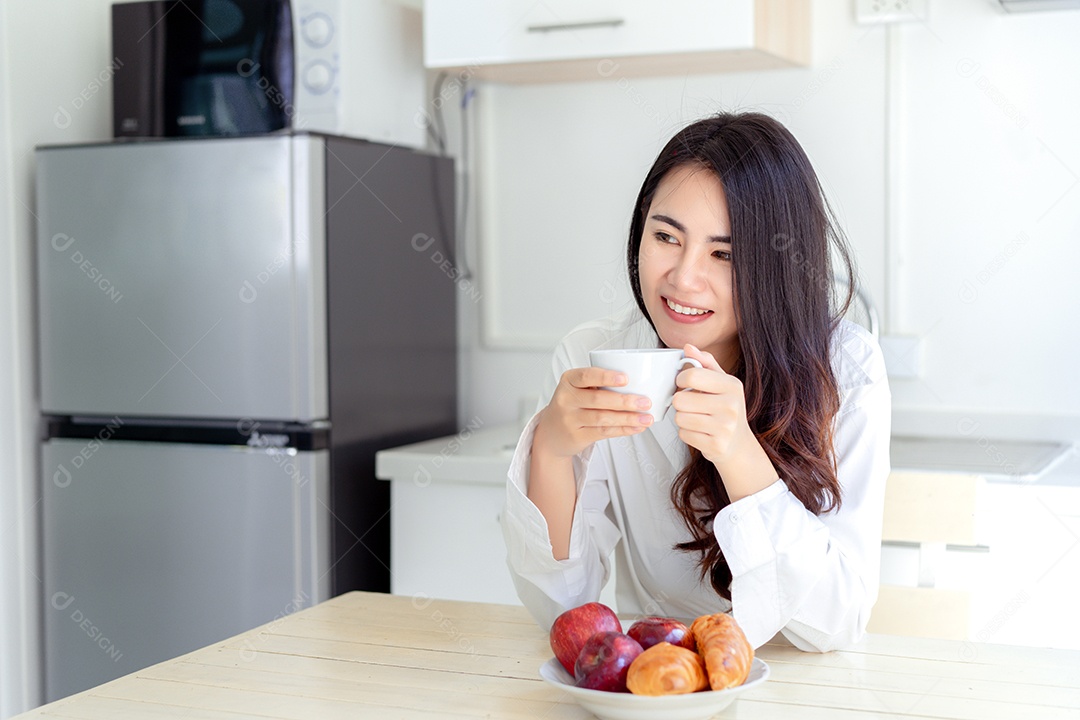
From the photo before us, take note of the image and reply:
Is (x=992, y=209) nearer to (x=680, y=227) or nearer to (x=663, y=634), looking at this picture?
(x=680, y=227)

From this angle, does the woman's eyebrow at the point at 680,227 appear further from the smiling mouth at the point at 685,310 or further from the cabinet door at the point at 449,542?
the cabinet door at the point at 449,542

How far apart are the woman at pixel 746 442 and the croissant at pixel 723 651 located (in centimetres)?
17

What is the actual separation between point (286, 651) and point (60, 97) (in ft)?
5.15

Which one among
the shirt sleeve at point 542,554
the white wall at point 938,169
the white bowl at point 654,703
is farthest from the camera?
the white wall at point 938,169

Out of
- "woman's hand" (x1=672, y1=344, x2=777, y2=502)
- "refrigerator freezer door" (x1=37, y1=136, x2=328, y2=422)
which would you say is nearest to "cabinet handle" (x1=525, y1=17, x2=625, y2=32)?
"refrigerator freezer door" (x1=37, y1=136, x2=328, y2=422)

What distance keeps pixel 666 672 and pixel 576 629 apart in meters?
0.11

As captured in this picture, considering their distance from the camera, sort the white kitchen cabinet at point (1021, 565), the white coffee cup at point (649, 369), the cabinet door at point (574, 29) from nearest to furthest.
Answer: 1. the white coffee cup at point (649, 369)
2. the white kitchen cabinet at point (1021, 565)
3. the cabinet door at point (574, 29)

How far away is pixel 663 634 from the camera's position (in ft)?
3.00

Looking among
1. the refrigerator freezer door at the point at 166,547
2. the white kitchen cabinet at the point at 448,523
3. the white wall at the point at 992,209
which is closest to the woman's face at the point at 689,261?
the white kitchen cabinet at the point at 448,523

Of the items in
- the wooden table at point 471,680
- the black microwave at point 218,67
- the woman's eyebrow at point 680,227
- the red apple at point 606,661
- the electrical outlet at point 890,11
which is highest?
the electrical outlet at point 890,11

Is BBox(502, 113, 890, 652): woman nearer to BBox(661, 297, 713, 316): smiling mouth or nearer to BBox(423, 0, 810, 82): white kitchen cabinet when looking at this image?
BBox(661, 297, 713, 316): smiling mouth

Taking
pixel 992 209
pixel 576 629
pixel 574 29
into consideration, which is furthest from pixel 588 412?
pixel 992 209

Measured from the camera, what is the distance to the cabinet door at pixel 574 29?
202 centimetres

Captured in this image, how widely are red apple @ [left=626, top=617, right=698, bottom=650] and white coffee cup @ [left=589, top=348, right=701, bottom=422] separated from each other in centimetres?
18
